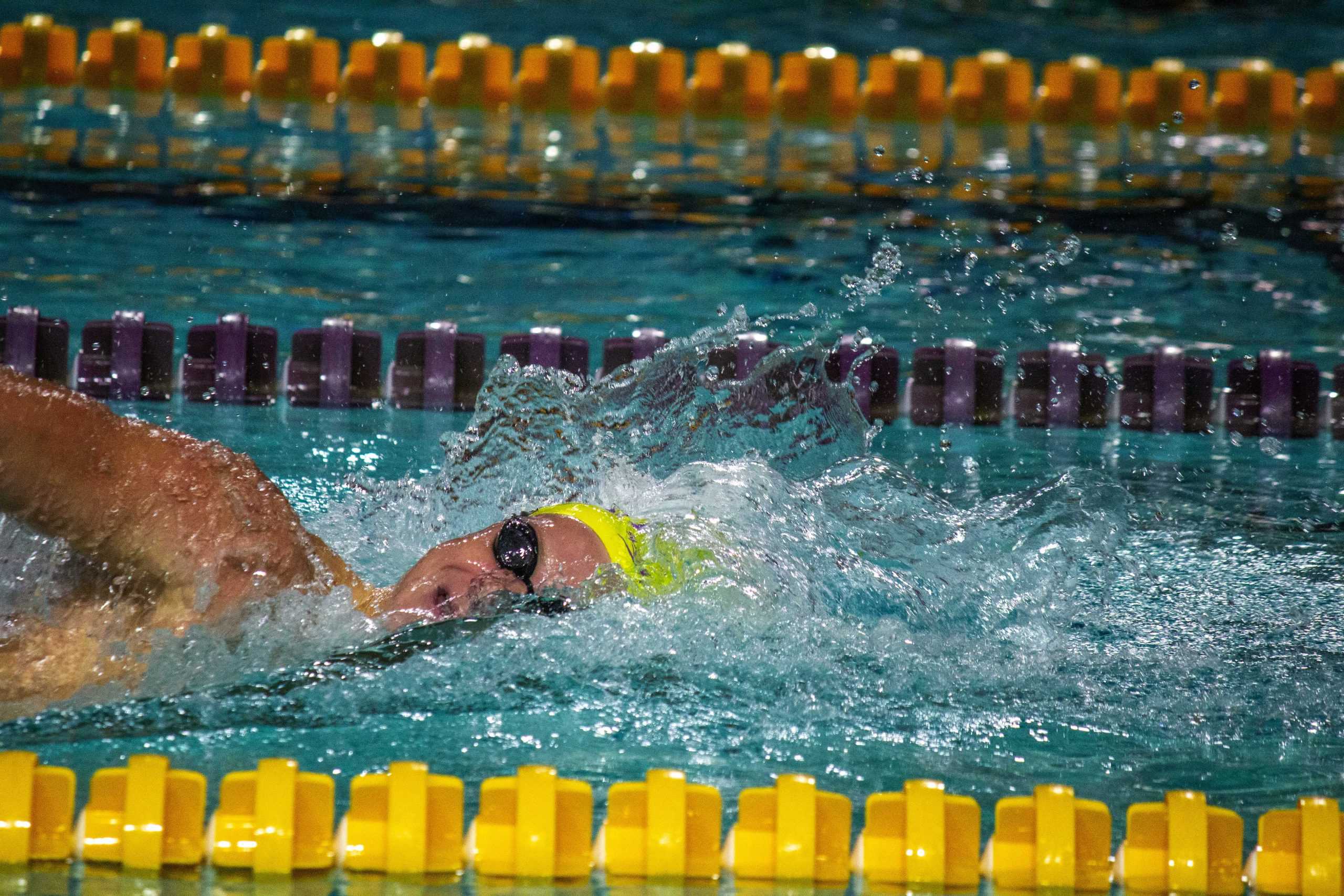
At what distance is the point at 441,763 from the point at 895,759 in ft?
2.50

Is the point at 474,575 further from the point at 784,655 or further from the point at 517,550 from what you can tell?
the point at 784,655

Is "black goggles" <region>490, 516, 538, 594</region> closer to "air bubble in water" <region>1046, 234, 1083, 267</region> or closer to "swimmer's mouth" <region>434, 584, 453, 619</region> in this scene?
"swimmer's mouth" <region>434, 584, 453, 619</region>

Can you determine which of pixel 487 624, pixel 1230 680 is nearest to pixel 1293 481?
pixel 1230 680

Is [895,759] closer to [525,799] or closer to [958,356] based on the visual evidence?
[525,799]

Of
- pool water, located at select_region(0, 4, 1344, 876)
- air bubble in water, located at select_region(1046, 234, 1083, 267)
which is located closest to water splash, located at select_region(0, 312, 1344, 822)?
pool water, located at select_region(0, 4, 1344, 876)

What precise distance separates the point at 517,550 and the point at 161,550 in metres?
0.64

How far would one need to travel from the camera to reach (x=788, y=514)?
3398 millimetres

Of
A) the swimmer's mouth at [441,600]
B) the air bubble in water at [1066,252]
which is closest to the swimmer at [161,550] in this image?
the swimmer's mouth at [441,600]

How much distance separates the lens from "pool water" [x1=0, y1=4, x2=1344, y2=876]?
96.5 inches

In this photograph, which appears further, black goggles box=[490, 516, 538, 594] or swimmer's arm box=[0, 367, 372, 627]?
black goggles box=[490, 516, 538, 594]

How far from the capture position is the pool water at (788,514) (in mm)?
2451

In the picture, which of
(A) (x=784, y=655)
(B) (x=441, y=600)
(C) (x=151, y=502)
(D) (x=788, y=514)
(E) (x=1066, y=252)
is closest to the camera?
(C) (x=151, y=502)

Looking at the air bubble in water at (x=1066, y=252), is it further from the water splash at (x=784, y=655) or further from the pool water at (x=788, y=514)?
the water splash at (x=784, y=655)

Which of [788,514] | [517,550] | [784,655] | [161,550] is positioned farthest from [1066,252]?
[161,550]
